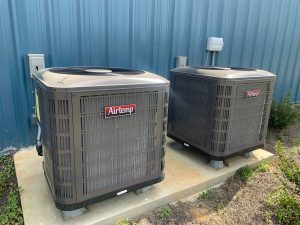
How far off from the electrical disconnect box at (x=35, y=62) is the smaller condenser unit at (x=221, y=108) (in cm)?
140

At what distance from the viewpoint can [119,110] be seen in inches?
69.6

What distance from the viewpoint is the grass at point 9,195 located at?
6.27 ft

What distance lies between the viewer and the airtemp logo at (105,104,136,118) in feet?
5.67

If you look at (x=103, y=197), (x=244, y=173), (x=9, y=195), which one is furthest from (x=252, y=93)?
(x=9, y=195)

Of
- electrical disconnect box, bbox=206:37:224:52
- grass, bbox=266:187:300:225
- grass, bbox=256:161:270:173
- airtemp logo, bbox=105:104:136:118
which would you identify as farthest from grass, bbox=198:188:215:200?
electrical disconnect box, bbox=206:37:224:52

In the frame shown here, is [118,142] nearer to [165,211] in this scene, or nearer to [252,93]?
[165,211]

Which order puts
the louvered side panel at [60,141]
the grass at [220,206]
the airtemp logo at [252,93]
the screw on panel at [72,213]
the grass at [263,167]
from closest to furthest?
the louvered side panel at [60,141]
the screw on panel at [72,213]
the grass at [220,206]
the airtemp logo at [252,93]
the grass at [263,167]

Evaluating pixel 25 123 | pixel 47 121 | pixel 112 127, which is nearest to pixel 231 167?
pixel 112 127

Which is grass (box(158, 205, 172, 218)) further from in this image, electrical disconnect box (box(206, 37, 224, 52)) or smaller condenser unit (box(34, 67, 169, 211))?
electrical disconnect box (box(206, 37, 224, 52))

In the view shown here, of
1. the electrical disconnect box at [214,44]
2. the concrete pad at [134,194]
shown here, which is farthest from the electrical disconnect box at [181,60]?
the concrete pad at [134,194]

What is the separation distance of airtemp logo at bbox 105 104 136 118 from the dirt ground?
34.7 inches

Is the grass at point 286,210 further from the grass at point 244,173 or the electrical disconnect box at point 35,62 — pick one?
the electrical disconnect box at point 35,62

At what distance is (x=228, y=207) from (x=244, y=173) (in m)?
0.57

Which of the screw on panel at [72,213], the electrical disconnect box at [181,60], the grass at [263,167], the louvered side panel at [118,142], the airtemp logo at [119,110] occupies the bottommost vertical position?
the grass at [263,167]
